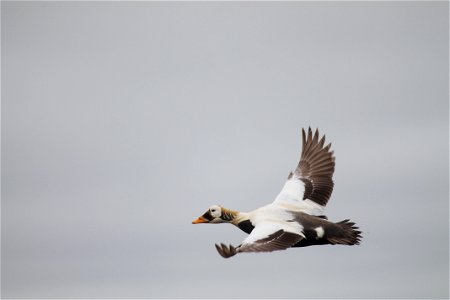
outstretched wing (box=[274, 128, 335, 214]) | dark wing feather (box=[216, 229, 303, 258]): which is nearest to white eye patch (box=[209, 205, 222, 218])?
outstretched wing (box=[274, 128, 335, 214])

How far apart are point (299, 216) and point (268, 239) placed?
2879 millimetres

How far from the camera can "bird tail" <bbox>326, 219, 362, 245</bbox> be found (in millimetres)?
34688

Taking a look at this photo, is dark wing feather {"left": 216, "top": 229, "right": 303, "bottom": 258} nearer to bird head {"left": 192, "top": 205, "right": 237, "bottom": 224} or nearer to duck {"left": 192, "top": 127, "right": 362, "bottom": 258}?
duck {"left": 192, "top": 127, "right": 362, "bottom": 258}

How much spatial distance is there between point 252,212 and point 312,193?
10.0 ft

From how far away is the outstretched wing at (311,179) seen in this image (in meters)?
37.1

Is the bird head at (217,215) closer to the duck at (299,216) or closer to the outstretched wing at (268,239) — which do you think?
the duck at (299,216)

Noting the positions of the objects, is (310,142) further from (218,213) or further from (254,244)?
(254,244)

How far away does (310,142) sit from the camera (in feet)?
131

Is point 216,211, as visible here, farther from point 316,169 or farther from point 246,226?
point 316,169

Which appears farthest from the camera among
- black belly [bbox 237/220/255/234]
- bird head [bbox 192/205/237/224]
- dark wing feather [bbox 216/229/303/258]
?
bird head [bbox 192/205/237/224]

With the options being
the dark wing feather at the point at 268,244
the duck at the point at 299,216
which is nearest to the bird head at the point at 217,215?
the duck at the point at 299,216

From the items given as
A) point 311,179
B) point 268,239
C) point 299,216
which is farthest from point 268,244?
point 311,179

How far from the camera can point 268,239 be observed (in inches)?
1288

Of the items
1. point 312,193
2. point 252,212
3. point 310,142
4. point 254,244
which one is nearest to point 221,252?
point 254,244
